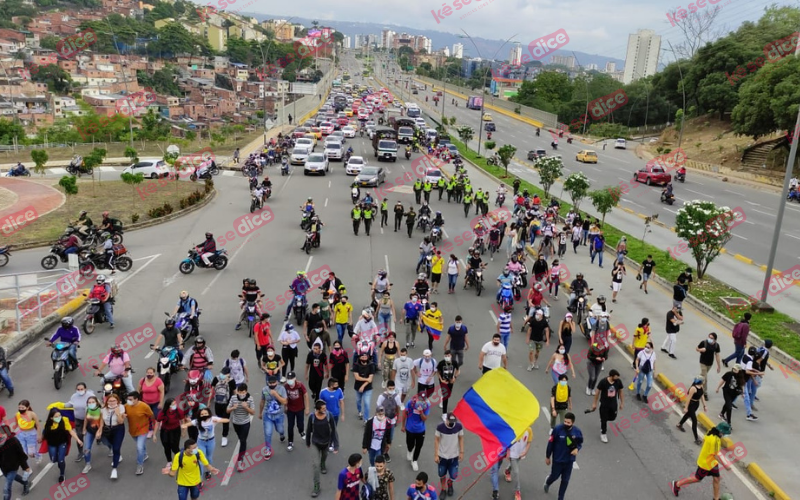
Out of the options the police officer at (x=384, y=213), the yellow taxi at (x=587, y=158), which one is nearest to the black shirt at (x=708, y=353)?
the police officer at (x=384, y=213)

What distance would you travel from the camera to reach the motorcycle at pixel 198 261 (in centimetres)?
1944

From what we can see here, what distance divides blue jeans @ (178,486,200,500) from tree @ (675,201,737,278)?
16561mm

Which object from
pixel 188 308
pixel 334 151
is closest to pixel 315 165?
pixel 334 151

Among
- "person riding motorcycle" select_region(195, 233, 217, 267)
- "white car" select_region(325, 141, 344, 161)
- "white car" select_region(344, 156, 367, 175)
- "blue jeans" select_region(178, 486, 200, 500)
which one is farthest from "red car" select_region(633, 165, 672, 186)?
"blue jeans" select_region(178, 486, 200, 500)

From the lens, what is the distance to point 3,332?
14117 mm

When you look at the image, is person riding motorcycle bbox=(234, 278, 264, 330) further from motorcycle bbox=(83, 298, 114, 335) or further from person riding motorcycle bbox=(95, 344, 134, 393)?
person riding motorcycle bbox=(95, 344, 134, 393)

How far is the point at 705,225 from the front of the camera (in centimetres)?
1912

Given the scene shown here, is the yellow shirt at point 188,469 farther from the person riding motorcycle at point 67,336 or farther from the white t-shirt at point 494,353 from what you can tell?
the white t-shirt at point 494,353

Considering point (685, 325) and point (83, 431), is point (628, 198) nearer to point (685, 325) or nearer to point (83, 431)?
point (685, 325)

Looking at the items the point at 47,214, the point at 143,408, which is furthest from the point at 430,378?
the point at 47,214

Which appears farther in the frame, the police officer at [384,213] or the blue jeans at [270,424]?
the police officer at [384,213]

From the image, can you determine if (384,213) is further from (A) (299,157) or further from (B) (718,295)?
(A) (299,157)

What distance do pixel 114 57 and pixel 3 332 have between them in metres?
177

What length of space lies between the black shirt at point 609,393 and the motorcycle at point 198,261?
13460mm
